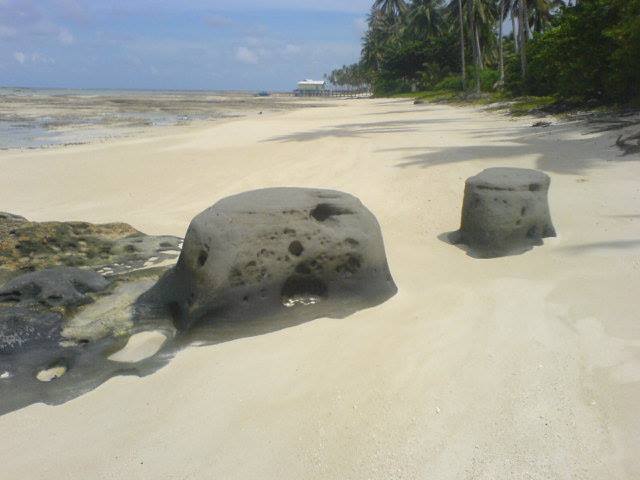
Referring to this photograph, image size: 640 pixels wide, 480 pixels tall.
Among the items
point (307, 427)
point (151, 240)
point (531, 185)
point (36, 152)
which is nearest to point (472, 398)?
point (307, 427)

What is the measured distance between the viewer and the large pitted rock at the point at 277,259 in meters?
3.71

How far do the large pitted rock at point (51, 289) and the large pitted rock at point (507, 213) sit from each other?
12.0 feet

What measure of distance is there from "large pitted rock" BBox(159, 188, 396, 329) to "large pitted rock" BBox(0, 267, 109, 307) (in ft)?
2.43

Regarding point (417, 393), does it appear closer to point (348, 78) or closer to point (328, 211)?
point (328, 211)

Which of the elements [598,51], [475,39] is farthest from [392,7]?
[598,51]

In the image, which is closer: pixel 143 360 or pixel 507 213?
pixel 143 360

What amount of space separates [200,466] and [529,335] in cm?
224

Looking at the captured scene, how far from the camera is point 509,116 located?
18.0 metres

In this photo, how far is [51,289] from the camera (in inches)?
162

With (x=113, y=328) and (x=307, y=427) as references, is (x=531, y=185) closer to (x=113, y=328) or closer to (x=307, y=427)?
(x=307, y=427)

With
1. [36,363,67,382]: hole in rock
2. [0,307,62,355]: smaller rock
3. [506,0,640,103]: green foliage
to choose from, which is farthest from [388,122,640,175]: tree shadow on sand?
[36,363,67,382]: hole in rock

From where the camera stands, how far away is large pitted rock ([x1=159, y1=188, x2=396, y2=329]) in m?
3.71

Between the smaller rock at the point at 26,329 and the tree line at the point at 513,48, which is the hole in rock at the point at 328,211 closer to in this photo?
the smaller rock at the point at 26,329

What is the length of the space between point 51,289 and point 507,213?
4163 millimetres
